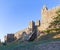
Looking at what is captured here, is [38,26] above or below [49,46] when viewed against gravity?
above

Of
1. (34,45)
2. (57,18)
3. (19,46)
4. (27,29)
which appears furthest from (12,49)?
(27,29)

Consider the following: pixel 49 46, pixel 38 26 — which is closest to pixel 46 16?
pixel 38 26

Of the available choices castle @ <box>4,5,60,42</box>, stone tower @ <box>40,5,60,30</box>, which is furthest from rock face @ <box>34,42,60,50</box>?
stone tower @ <box>40,5,60,30</box>

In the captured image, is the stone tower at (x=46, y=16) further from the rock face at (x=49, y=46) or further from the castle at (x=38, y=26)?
the rock face at (x=49, y=46)

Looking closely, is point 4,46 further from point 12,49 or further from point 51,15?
point 51,15

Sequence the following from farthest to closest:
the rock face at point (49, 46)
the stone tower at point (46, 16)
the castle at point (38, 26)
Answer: the stone tower at point (46, 16) → the castle at point (38, 26) → the rock face at point (49, 46)

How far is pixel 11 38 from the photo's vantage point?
112 feet

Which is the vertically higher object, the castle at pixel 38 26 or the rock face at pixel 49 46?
the castle at pixel 38 26

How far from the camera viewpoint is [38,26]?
32.2 metres

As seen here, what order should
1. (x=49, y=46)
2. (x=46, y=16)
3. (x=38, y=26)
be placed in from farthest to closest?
1. (x=38, y=26)
2. (x=46, y=16)
3. (x=49, y=46)

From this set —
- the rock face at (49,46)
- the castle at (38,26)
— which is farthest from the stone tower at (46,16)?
the rock face at (49,46)

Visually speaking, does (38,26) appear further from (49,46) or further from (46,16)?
(49,46)

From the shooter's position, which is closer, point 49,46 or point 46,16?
point 49,46

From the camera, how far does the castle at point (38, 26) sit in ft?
96.4
